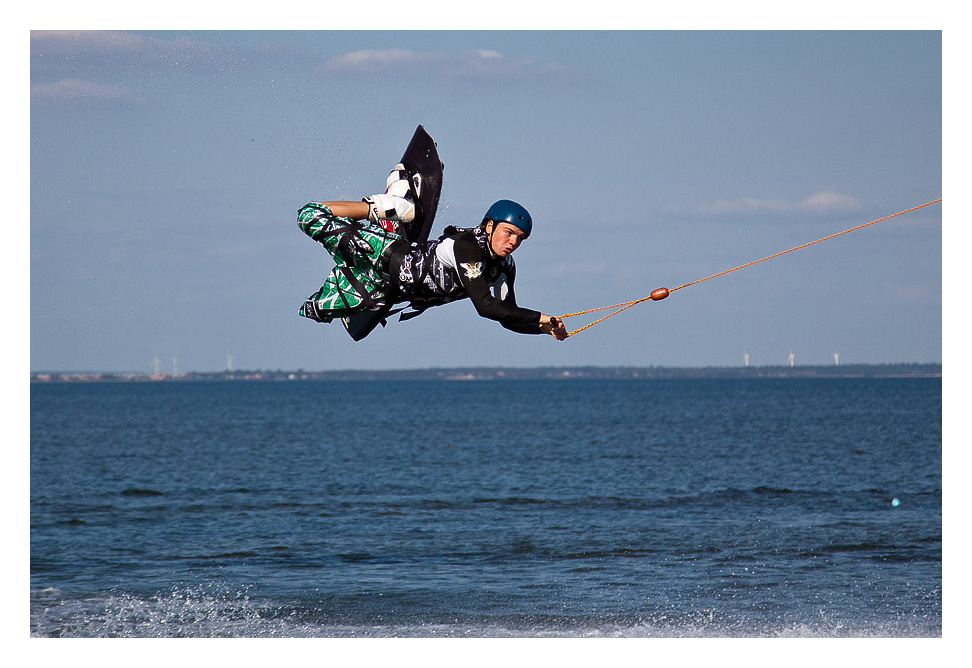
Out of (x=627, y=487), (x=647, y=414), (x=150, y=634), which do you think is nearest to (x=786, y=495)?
(x=627, y=487)

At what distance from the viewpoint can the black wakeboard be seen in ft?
29.3

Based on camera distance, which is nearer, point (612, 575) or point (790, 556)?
point (612, 575)

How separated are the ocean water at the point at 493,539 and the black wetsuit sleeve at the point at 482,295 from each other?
10.7 m

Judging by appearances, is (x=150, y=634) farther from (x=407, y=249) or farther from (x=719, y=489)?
(x=719, y=489)

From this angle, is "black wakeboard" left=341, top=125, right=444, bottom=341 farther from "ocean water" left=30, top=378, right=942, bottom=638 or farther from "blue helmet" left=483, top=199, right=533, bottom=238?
"ocean water" left=30, top=378, right=942, bottom=638

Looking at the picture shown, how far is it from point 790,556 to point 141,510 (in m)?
21.7

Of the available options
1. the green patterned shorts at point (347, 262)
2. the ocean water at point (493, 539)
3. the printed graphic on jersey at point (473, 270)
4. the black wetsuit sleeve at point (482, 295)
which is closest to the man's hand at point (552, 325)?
the black wetsuit sleeve at point (482, 295)

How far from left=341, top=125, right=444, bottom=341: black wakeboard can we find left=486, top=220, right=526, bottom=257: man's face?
1.02m

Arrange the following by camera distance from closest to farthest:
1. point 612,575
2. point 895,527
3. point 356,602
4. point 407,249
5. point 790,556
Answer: point 407,249 → point 356,602 → point 612,575 → point 790,556 → point 895,527

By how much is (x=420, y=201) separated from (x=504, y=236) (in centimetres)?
124

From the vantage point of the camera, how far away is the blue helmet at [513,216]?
796 centimetres

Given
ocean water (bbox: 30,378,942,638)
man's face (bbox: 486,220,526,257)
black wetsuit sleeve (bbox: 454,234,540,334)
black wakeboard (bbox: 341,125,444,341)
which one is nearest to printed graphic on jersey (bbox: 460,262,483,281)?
black wetsuit sleeve (bbox: 454,234,540,334)

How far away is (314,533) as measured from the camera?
101 feet

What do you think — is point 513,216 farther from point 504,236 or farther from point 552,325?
point 552,325
